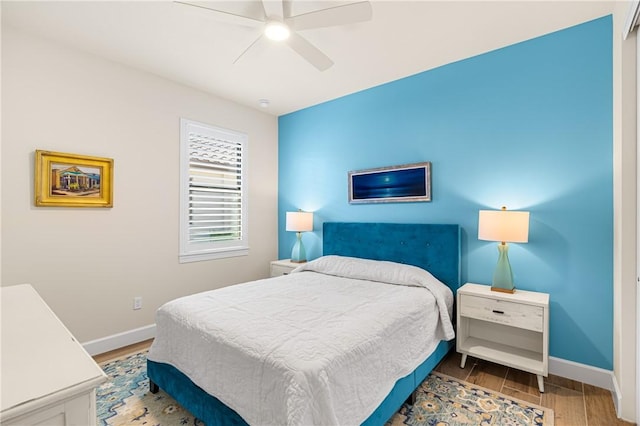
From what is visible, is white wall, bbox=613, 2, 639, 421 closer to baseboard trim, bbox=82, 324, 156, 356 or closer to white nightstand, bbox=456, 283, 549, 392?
white nightstand, bbox=456, 283, 549, 392

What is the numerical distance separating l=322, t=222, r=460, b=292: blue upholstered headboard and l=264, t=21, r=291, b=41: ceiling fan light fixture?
2.02 metres

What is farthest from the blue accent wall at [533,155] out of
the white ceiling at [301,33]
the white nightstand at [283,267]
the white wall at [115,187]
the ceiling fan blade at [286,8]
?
the white wall at [115,187]

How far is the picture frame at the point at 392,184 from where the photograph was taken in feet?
10.3

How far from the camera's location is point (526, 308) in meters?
2.25

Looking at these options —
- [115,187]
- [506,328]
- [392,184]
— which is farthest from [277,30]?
[506,328]

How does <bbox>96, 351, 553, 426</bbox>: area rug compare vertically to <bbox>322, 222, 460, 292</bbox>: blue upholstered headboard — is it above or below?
below

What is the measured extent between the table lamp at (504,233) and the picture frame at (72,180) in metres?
3.30

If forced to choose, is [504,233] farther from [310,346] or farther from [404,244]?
[310,346]

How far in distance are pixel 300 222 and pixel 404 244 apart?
1.34 meters

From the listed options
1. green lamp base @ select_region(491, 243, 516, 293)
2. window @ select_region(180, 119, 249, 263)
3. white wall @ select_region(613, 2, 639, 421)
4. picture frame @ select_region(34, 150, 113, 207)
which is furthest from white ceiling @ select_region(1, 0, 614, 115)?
green lamp base @ select_region(491, 243, 516, 293)

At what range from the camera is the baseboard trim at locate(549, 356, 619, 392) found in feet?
A: 7.27

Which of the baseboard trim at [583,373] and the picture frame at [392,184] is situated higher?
the picture frame at [392,184]

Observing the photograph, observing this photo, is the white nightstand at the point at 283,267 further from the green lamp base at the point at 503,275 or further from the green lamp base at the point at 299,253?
the green lamp base at the point at 503,275

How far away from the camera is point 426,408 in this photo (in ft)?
6.62
